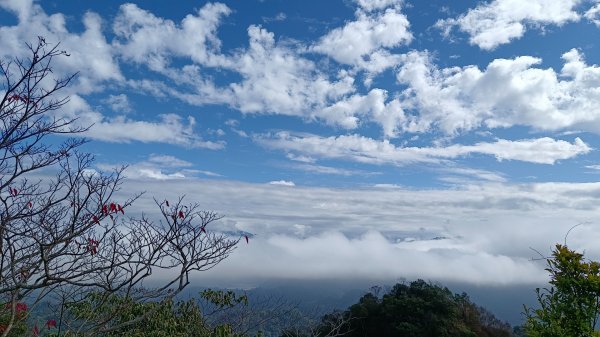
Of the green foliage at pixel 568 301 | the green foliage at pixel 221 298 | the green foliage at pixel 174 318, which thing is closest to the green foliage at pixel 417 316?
the green foliage at pixel 221 298

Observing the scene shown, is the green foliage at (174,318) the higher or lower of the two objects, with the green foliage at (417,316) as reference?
higher

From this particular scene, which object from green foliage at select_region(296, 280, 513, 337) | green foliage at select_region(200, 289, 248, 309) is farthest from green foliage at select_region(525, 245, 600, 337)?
green foliage at select_region(296, 280, 513, 337)

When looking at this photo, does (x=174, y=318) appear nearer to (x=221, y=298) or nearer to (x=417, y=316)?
(x=221, y=298)

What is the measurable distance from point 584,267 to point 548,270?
0.49 meters

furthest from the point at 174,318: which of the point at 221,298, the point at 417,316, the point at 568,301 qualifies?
the point at 417,316

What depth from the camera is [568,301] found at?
22.5 ft

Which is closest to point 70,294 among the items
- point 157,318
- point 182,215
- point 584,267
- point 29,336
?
point 29,336

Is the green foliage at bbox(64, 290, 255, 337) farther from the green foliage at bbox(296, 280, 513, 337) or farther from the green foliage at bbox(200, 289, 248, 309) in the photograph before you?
the green foliage at bbox(296, 280, 513, 337)

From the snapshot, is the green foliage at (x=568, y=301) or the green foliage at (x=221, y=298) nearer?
the green foliage at (x=568, y=301)

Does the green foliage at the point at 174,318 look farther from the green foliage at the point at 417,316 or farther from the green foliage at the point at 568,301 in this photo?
the green foliage at the point at 417,316

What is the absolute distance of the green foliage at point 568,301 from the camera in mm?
6676

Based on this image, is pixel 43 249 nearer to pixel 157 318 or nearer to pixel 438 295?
pixel 157 318

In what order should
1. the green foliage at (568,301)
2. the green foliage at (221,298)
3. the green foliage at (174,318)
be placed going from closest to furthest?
the green foliage at (568,301) → the green foliage at (174,318) → the green foliage at (221,298)

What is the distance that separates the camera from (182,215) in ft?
23.6
